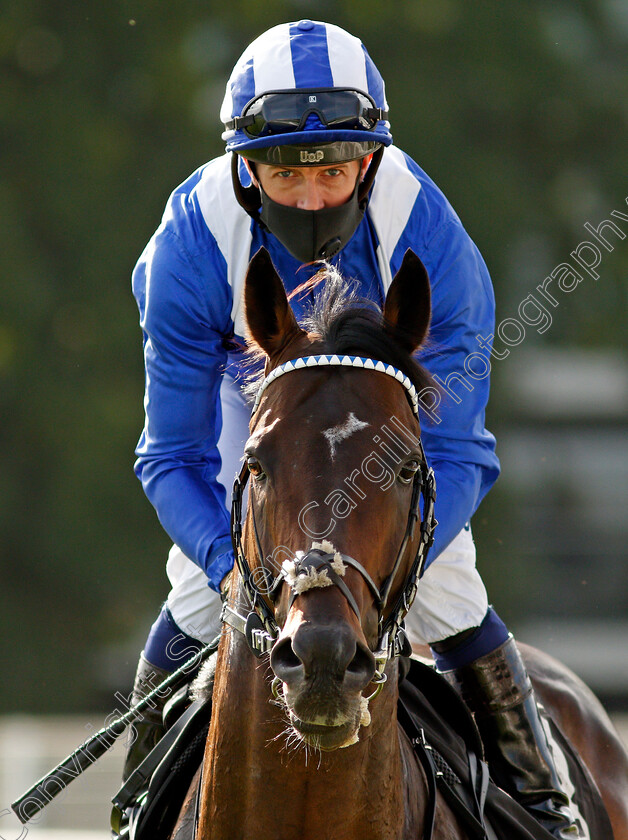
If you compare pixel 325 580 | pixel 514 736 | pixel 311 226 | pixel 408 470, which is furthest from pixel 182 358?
pixel 514 736

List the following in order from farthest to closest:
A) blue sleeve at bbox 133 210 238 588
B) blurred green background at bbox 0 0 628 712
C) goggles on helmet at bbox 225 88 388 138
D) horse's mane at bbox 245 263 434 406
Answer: blurred green background at bbox 0 0 628 712, blue sleeve at bbox 133 210 238 588, goggles on helmet at bbox 225 88 388 138, horse's mane at bbox 245 263 434 406

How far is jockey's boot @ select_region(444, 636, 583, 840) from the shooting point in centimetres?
366

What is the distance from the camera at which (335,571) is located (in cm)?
243

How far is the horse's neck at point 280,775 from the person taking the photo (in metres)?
2.64

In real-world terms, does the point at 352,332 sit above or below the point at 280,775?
above

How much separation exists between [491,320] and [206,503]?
1071 mm

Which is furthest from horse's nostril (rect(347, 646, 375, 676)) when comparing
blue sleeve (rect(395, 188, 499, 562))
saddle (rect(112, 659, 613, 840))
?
blue sleeve (rect(395, 188, 499, 562))

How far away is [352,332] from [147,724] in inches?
59.6

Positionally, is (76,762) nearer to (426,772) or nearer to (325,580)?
(426,772)

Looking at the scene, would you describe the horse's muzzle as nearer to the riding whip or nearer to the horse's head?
the horse's head

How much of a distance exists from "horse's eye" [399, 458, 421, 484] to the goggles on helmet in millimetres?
1134

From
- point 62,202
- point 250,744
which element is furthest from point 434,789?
point 62,202

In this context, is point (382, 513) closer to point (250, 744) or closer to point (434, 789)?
point (250, 744)

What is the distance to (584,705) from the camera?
4461 millimetres
